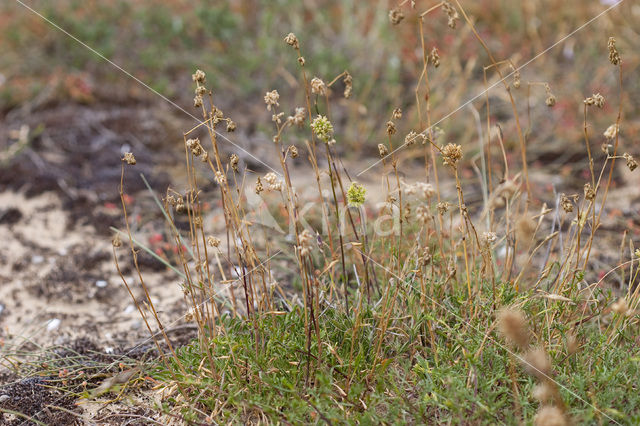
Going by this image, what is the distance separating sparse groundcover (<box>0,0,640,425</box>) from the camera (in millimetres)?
1996

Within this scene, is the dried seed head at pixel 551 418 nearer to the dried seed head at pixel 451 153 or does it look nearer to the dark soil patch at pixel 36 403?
the dried seed head at pixel 451 153

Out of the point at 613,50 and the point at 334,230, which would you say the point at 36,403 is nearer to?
the point at 334,230

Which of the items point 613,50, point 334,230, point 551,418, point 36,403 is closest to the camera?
point 551,418

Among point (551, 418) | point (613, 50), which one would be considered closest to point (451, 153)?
point (613, 50)

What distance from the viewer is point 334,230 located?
10.1 feet

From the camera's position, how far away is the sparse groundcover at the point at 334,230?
1996mm

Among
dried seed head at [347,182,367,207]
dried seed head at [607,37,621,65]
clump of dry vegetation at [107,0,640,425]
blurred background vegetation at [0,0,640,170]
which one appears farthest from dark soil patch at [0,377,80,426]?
blurred background vegetation at [0,0,640,170]

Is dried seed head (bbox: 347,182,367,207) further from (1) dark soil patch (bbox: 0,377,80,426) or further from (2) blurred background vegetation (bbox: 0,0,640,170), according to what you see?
(2) blurred background vegetation (bbox: 0,0,640,170)

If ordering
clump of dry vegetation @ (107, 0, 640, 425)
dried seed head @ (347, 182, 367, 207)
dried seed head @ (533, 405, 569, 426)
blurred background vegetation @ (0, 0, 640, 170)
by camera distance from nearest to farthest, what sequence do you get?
dried seed head @ (533, 405, 569, 426), clump of dry vegetation @ (107, 0, 640, 425), dried seed head @ (347, 182, 367, 207), blurred background vegetation @ (0, 0, 640, 170)

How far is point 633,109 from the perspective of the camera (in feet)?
16.3

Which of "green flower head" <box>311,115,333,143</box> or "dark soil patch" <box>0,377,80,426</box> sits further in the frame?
"dark soil patch" <box>0,377,80,426</box>

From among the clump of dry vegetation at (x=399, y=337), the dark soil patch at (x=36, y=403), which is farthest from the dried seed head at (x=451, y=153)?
the dark soil patch at (x=36, y=403)

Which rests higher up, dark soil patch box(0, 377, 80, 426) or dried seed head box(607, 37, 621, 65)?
dried seed head box(607, 37, 621, 65)

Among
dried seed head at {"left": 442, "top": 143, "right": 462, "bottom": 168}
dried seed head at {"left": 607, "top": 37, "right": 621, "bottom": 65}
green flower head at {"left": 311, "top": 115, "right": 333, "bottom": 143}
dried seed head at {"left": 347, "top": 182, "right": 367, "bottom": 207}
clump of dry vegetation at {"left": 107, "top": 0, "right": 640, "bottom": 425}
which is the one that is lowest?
clump of dry vegetation at {"left": 107, "top": 0, "right": 640, "bottom": 425}
